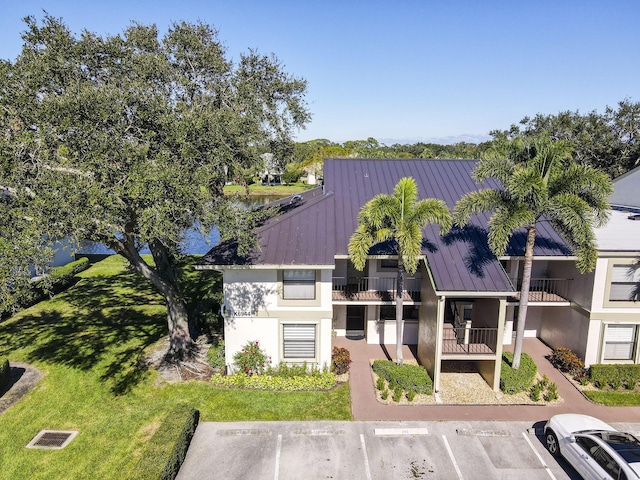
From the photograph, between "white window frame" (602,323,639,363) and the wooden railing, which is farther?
the wooden railing

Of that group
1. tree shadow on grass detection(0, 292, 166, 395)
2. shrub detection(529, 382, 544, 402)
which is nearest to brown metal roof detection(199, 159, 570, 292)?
shrub detection(529, 382, 544, 402)

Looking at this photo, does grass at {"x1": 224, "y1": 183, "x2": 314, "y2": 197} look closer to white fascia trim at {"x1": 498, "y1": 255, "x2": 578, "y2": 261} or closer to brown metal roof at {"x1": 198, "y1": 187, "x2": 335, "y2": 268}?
brown metal roof at {"x1": 198, "y1": 187, "x2": 335, "y2": 268}

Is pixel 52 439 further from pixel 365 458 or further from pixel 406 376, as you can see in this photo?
pixel 406 376

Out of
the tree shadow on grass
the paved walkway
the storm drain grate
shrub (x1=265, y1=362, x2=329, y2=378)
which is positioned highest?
shrub (x1=265, y1=362, x2=329, y2=378)

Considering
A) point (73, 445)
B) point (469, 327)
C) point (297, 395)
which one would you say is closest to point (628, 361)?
point (469, 327)

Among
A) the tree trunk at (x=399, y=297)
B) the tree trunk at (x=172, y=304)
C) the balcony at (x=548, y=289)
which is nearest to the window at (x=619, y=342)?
the balcony at (x=548, y=289)

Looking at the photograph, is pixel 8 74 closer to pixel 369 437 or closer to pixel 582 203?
pixel 369 437
